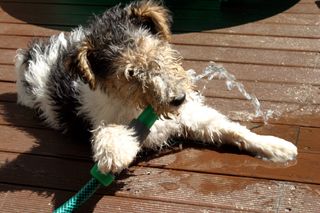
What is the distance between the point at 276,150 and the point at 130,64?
94 centimetres

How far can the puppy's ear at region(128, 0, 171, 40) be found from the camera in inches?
127

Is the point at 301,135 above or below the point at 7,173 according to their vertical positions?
above

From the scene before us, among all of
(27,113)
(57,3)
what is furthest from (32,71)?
(57,3)

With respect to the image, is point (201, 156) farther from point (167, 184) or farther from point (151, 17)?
point (151, 17)

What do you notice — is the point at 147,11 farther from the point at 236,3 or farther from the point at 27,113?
the point at 236,3

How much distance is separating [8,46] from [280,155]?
2.81 metres

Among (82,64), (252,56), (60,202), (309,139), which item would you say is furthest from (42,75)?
(309,139)

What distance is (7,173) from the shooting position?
333 cm

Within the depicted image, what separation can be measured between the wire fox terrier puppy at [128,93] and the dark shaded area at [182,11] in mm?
1734

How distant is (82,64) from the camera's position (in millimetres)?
2980

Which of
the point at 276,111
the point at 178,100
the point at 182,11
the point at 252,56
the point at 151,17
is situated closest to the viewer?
the point at 178,100

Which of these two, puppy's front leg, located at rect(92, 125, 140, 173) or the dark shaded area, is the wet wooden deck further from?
puppy's front leg, located at rect(92, 125, 140, 173)

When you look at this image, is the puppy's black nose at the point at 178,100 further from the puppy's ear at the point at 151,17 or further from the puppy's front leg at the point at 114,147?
the puppy's ear at the point at 151,17

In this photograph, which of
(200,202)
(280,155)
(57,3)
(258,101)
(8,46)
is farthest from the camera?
(57,3)
